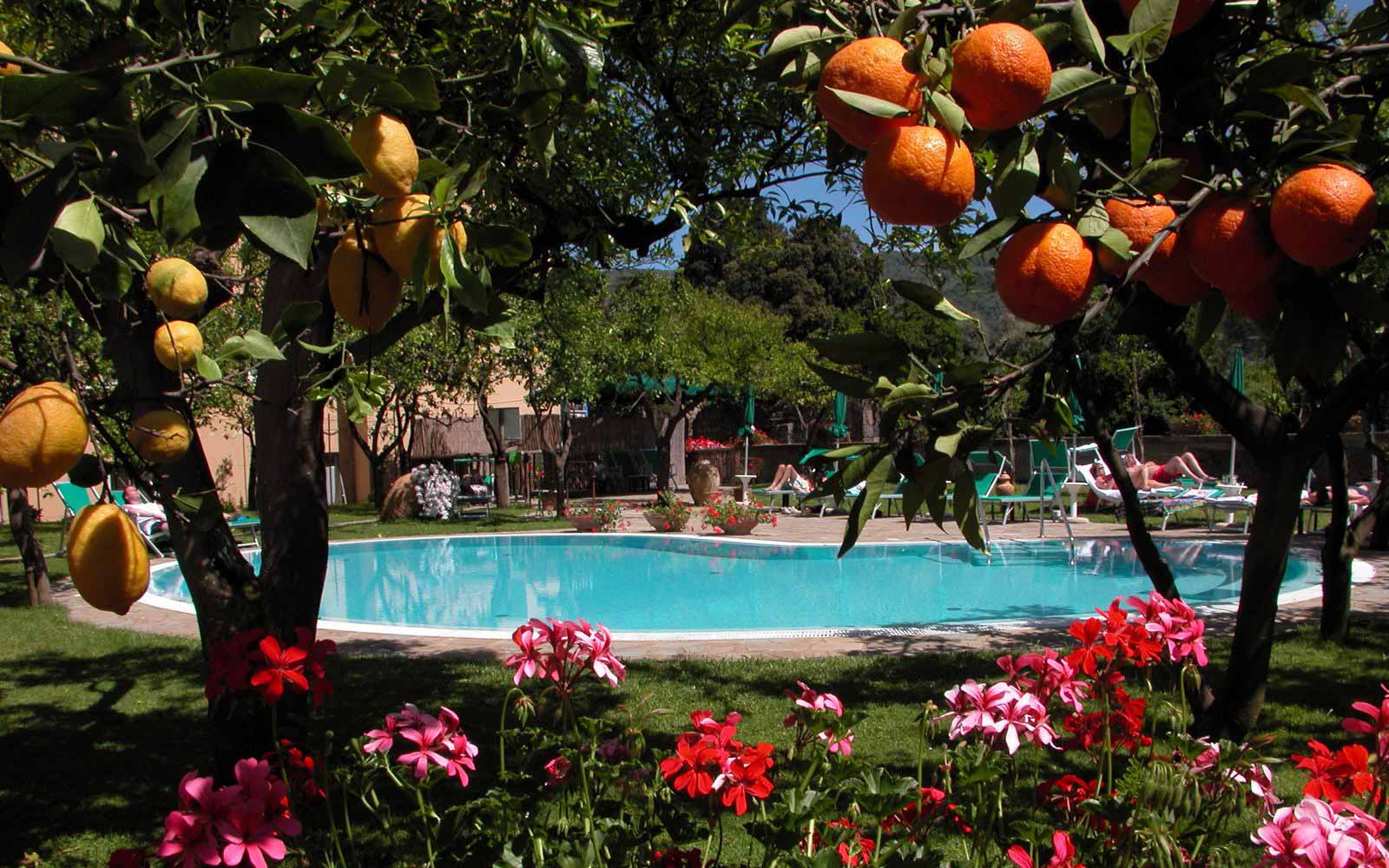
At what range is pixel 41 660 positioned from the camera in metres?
6.81

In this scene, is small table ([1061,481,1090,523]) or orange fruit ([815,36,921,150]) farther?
small table ([1061,481,1090,523])

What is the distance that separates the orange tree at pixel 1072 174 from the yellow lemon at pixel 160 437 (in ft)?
2.52

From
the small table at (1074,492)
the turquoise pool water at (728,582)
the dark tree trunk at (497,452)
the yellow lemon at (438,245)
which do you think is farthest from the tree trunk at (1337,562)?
the dark tree trunk at (497,452)

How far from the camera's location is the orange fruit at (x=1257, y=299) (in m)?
1.06

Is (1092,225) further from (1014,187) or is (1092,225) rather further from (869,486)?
(869,486)

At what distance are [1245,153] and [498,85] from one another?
299 centimetres

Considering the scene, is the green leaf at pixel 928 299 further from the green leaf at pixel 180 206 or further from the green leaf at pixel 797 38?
the green leaf at pixel 180 206

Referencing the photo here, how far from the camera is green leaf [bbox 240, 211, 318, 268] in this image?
0.67 meters

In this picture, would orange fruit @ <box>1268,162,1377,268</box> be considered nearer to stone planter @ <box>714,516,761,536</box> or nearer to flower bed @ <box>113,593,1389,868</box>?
flower bed @ <box>113,593,1389,868</box>

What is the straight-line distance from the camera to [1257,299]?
1.06 meters

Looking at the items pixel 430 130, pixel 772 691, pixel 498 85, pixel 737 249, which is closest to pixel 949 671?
pixel 772 691

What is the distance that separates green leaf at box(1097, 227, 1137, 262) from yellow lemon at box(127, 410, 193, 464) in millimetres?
1009

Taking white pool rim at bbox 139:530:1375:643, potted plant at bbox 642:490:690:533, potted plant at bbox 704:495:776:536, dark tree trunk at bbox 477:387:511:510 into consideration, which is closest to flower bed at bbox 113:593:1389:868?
white pool rim at bbox 139:530:1375:643

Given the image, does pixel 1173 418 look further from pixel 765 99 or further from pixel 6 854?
pixel 6 854
